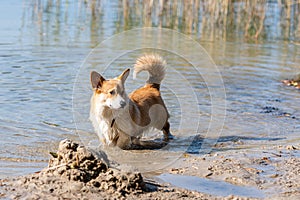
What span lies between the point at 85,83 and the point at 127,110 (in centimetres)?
313

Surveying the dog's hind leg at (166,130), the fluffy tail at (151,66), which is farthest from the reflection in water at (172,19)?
the dog's hind leg at (166,130)

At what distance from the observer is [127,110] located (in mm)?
5629

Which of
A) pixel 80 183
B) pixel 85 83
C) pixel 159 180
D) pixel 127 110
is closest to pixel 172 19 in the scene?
pixel 85 83

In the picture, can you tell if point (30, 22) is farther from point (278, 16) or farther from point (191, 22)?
point (278, 16)

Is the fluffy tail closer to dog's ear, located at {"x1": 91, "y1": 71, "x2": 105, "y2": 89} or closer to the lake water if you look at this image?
the lake water

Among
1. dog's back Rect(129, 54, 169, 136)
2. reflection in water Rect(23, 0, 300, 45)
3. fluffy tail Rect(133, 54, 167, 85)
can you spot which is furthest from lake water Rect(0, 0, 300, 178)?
fluffy tail Rect(133, 54, 167, 85)

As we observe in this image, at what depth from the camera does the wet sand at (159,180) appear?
3842 millimetres

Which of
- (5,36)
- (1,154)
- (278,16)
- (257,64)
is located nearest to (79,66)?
(5,36)

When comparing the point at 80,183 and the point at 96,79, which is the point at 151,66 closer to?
the point at 96,79

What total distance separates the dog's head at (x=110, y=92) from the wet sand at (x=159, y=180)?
85 cm

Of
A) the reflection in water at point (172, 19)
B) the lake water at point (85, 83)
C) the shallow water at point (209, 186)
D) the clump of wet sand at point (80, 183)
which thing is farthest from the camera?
the reflection in water at point (172, 19)

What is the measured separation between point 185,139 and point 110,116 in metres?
1.13

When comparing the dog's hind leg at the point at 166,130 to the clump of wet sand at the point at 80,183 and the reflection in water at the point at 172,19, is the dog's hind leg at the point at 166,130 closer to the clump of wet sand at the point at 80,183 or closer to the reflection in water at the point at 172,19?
the clump of wet sand at the point at 80,183

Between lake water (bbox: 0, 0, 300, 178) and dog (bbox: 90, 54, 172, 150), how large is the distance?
34cm
